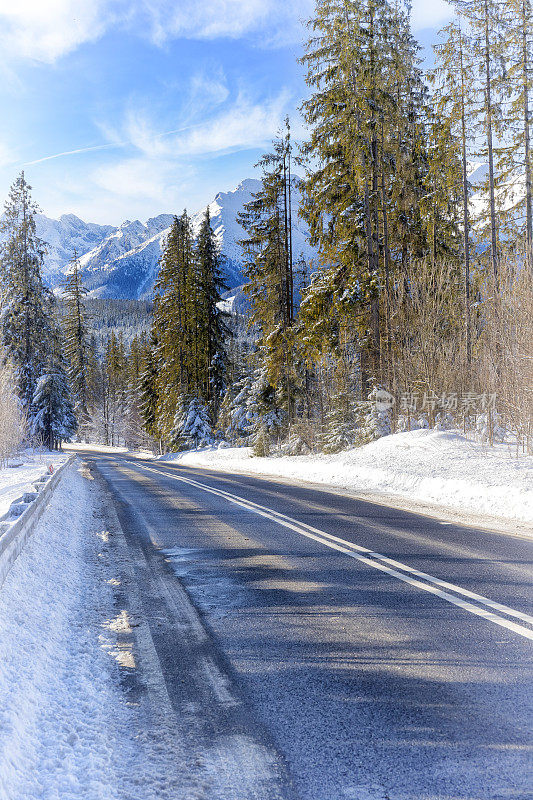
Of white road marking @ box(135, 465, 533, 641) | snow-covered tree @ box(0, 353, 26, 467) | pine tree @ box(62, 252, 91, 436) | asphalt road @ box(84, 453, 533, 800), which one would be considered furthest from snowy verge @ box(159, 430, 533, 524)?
pine tree @ box(62, 252, 91, 436)

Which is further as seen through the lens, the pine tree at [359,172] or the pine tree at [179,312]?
the pine tree at [179,312]

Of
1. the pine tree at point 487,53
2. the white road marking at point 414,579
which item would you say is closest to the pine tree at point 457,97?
the pine tree at point 487,53

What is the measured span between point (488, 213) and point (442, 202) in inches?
130

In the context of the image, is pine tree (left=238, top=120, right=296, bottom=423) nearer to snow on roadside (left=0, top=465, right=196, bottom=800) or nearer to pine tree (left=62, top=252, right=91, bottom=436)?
snow on roadside (left=0, top=465, right=196, bottom=800)

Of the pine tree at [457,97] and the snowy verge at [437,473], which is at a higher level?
the pine tree at [457,97]

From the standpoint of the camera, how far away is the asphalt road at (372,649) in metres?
2.48

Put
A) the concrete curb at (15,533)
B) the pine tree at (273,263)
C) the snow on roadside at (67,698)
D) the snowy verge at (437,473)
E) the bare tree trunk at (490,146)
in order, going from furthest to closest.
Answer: the pine tree at (273,263), the bare tree trunk at (490,146), the snowy verge at (437,473), the concrete curb at (15,533), the snow on roadside at (67,698)

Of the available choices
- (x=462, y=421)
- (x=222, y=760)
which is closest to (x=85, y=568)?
(x=222, y=760)

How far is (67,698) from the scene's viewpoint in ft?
10.4

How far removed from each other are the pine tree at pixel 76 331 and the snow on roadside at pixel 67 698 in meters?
54.5

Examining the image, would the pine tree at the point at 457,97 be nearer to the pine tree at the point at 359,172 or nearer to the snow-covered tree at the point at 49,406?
the pine tree at the point at 359,172

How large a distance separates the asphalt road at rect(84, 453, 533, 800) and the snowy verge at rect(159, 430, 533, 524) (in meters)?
1.90

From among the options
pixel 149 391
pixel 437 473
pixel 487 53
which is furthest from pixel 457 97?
pixel 149 391

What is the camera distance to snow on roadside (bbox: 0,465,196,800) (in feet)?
7.82
